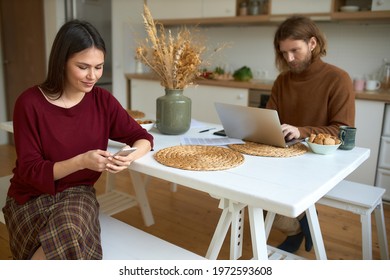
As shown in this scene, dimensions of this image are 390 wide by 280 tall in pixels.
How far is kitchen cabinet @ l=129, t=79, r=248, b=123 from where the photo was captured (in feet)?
11.9

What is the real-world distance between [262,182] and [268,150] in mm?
380

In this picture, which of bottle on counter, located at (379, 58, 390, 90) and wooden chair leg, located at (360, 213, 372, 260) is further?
bottle on counter, located at (379, 58, 390, 90)

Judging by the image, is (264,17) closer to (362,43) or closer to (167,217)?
(362,43)

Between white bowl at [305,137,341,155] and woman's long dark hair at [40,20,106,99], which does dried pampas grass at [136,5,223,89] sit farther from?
white bowl at [305,137,341,155]

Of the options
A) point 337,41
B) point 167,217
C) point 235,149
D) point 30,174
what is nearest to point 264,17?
point 337,41

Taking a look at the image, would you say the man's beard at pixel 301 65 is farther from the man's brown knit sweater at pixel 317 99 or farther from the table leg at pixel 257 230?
the table leg at pixel 257 230

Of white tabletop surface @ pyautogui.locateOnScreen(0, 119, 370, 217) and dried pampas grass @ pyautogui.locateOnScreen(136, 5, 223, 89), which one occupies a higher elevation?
dried pampas grass @ pyautogui.locateOnScreen(136, 5, 223, 89)

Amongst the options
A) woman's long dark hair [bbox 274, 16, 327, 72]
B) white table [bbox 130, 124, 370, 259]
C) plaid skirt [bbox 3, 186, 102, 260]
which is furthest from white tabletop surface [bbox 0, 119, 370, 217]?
woman's long dark hair [bbox 274, 16, 327, 72]

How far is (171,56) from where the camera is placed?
1.66 meters

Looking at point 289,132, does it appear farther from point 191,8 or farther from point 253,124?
point 191,8

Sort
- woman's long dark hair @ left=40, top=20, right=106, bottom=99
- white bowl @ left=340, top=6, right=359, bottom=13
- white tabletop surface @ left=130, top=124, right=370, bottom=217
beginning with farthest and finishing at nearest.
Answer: white bowl @ left=340, top=6, right=359, bottom=13
woman's long dark hair @ left=40, top=20, right=106, bottom=99
white tabletop surface @ left=130, top=124, right=370, bottom=217

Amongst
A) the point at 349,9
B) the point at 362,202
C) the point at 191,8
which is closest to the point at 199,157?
the point at 362,202

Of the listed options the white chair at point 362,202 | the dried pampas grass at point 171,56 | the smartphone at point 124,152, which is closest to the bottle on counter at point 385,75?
the white chair at point 362,202

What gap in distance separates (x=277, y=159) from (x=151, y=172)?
0.46 metres
